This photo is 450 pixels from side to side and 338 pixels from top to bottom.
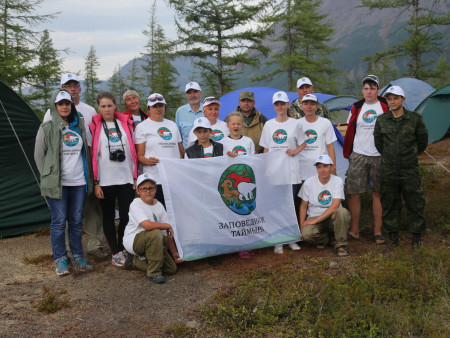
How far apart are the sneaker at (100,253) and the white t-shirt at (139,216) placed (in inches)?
35.1

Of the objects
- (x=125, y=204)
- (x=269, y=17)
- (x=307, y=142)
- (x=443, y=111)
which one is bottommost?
(x=125, y=204)

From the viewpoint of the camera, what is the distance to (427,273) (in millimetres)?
4359

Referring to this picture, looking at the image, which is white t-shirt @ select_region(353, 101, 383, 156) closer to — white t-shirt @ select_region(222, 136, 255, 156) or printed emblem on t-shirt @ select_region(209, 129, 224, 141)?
white t-shirt @ select_region(222, 136, 255, 156)

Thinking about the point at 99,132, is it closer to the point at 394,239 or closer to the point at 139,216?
the point at 139,216

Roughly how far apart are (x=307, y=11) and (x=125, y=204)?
29.3 m

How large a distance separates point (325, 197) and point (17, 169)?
5.61 m

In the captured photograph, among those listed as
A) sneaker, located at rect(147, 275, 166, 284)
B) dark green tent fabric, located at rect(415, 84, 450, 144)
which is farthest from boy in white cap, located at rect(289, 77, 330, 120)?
dark green tent fabric, located at rect(415, 84, 450, 144)

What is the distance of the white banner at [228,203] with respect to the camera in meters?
5.07

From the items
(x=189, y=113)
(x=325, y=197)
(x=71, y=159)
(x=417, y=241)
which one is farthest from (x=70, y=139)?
(x=417, y=241)

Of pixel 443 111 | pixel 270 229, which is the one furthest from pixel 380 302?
pixel 443 111

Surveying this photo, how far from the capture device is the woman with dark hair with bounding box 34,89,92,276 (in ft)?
15.9

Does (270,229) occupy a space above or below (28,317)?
above

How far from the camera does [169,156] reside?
17.6 feet

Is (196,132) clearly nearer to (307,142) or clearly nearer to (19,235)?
(307,142)
